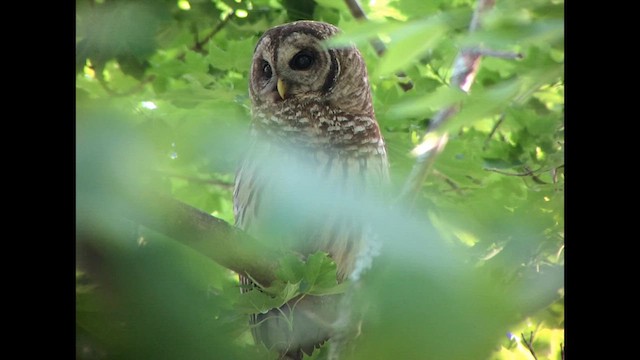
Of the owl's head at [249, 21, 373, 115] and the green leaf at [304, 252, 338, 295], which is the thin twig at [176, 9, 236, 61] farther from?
the green leaf at [304, 252, 338, 295]

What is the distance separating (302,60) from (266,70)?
7cm

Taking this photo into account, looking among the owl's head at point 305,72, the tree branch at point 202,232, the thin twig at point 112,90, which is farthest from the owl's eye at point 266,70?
Result: the tree branch at point 202,232

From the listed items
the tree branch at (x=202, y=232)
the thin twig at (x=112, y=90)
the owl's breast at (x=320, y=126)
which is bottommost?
the owl's breast at (x=320, y=126)

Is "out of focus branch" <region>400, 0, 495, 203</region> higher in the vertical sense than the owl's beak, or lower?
higher

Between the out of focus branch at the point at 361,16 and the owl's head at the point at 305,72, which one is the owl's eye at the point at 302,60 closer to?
the owl's head at the point at 305,72

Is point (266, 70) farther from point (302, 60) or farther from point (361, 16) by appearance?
point (361, 16)

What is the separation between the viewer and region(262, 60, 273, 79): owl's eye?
1.30 meters

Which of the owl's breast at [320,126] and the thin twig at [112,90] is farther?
the owl's breast at [320,126]

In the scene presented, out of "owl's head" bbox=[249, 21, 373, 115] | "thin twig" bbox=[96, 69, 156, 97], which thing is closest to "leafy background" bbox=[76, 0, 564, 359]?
"thin twig" bbox=[96, 69, 156, 97]

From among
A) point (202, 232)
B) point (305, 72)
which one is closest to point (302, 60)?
point (305, 72)

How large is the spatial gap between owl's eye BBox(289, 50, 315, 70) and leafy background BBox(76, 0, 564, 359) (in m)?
0.25

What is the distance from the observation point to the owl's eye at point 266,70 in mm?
1299

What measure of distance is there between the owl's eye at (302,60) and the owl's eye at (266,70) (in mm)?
53
